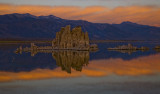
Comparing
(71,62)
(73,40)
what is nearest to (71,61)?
(71,62)

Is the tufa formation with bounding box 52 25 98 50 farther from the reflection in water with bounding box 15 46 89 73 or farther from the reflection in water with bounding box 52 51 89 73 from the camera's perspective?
the reflection in water with bounding box 52 51 89 73

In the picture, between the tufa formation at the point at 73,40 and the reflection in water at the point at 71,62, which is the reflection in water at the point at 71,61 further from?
the tufa formation at the point at 73,40

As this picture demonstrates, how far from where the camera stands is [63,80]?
21625 millimetres

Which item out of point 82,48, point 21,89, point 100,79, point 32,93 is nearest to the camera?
point 32,93

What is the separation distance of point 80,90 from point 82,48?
4692 cm

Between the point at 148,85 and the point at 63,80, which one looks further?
the point at 63,80

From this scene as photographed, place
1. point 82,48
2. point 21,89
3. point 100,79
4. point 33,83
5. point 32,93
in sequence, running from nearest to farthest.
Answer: point 32,93
point 21,89
point 33,83
point 100,79
point 82,48

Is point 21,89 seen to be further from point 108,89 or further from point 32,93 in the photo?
point 108,89

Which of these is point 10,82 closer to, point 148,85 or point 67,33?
point 148,85

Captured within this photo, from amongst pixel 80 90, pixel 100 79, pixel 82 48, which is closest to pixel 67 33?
pixel 82 48

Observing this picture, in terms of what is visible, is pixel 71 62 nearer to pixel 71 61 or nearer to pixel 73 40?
pixel 71 61

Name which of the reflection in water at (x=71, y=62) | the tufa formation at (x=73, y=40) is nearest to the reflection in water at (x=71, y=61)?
the reflection in water at (x=71, y=62)

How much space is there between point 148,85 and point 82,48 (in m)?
45.7

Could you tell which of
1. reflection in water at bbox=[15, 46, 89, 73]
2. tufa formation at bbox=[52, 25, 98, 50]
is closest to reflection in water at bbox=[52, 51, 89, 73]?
reflection in water at bbox=[15, 46, 89, 73]
